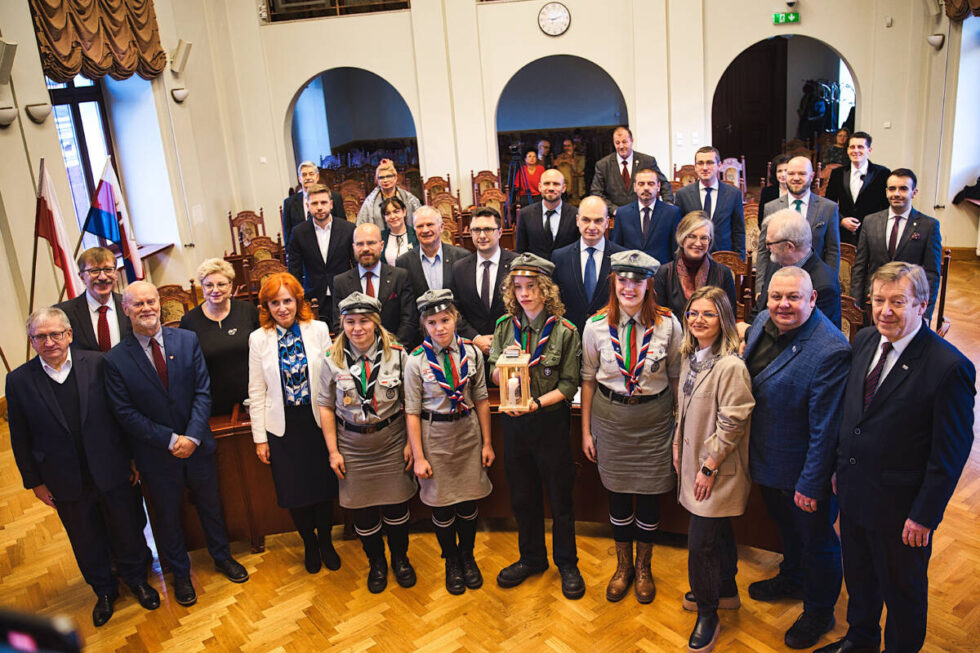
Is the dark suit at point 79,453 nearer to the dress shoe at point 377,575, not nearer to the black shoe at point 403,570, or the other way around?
the dress shoe at point 377,575

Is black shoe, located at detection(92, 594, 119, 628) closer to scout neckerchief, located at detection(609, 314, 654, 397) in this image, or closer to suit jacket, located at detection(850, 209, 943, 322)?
scout neckerchief, located at detection(609, 314, 654, 397)

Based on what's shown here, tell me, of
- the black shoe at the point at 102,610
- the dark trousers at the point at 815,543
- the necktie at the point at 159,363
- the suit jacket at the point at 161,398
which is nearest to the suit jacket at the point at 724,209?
the dark trousers at the point at 815,543

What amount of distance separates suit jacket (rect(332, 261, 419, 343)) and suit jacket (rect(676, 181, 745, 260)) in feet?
7.39

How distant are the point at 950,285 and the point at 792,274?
7029mm

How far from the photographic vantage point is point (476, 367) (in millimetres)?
3705

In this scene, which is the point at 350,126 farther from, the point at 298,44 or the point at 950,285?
the point at 950,285

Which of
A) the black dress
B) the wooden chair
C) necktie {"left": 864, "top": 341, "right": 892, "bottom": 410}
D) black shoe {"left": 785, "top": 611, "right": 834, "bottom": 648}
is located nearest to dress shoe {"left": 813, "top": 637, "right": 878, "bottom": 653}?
black shoe {"left": 785, "top": 611, "right": 834, "bottom": 648}

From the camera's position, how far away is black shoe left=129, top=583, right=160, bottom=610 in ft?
13.3

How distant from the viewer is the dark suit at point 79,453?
3672mm

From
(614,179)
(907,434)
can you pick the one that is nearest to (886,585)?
(907,434)

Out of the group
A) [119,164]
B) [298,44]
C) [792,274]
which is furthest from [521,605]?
[298,44]

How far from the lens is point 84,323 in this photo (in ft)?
13.7

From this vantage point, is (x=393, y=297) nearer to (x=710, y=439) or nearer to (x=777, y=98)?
(x=710, y=439)

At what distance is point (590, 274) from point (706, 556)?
5.71 feet
